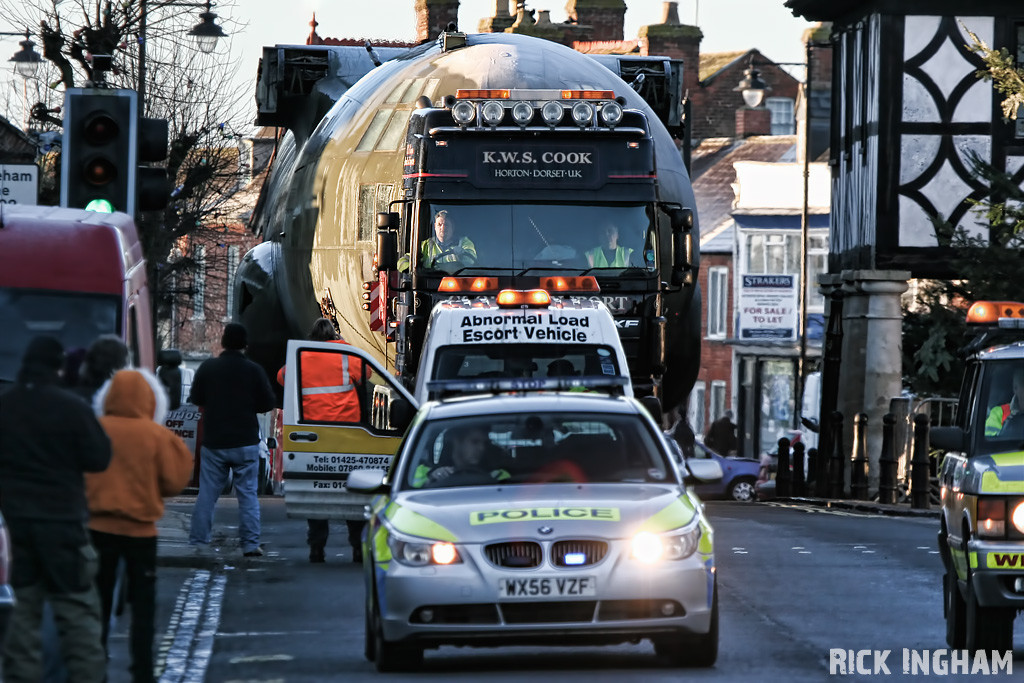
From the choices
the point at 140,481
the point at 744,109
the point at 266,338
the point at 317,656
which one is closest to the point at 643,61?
the point at 266,338

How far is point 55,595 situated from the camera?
8.59 m

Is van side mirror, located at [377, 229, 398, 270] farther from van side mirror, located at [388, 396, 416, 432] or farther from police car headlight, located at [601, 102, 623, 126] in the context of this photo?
van side mirror, located at [388, 396, 416, 432]

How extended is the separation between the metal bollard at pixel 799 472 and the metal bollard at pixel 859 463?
2.73 meters

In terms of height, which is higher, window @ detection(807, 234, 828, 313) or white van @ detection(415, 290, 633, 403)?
window @ detection(807, 234, 828, 313)

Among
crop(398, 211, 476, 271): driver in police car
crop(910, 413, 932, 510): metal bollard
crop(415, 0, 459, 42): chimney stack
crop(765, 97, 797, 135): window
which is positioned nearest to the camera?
crop(398, 211, 476, 271): driver in police car

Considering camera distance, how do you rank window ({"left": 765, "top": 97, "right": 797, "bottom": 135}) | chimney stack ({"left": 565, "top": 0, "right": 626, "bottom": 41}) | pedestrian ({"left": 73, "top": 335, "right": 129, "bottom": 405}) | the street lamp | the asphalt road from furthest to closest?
window ({"left": 765, "top": 97, "right": 797, "bottom": 135}) → chimney stack ({"left": 565, "top": 0, "right": 626, "bottom": 41}) → the street lamp → the asphalt road → pedestrian ({"left": 73, "top": 335, "right": 129, "bottom": 405})

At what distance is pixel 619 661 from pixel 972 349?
2.83 meters

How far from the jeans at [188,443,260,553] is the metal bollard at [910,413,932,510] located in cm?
1265

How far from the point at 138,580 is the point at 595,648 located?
3297 mm

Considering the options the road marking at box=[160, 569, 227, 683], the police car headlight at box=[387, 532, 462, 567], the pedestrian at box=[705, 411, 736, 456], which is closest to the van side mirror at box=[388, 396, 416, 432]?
the road marking at box=[160, 569, 227, 683]

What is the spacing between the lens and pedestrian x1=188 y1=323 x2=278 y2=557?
627 inches

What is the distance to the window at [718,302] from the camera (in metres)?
64.1

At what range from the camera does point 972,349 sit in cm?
1240

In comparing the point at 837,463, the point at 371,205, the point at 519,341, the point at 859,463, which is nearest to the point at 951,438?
the point at 519,341
